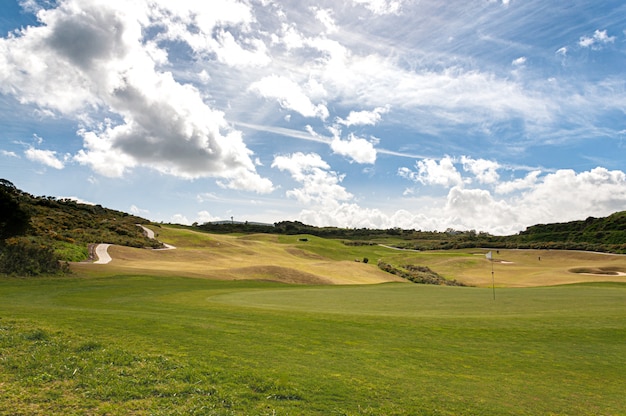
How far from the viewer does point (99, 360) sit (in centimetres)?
920

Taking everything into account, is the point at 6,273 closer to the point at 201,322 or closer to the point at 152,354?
the point at 201,322

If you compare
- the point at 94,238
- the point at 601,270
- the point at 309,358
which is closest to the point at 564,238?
the point at 601,270

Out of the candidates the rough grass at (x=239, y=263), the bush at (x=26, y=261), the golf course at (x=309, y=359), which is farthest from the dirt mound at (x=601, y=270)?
the bush at (x=26, y=261)

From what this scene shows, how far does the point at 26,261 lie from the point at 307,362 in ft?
94.7

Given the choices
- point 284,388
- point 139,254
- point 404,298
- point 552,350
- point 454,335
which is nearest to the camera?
point 284,388

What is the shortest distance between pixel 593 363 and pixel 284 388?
8.72m

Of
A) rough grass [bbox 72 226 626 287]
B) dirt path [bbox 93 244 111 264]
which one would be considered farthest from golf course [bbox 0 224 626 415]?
rough grass [bbox 72 226 626 287]

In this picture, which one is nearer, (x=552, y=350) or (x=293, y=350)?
(x=293, y=350)

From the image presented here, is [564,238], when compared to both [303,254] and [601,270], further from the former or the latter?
[303,254]

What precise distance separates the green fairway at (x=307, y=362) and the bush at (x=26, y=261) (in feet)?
43.5

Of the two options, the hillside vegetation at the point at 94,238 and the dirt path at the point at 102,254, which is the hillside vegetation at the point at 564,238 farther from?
the dirt path at the point at 102,254

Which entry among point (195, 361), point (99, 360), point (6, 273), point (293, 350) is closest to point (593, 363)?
point (293, 350)

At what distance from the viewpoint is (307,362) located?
1002cm

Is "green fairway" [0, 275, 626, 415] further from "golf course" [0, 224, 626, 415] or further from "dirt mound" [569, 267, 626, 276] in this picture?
"dirt mound" [569, 267, 626, 276]
